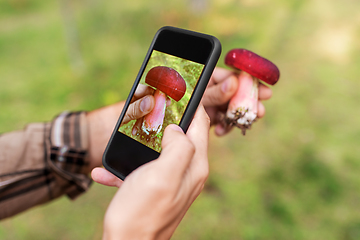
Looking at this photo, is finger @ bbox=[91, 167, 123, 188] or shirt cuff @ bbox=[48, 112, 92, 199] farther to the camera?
shirt cuff @ bbox=[48, 112, 92, 199]

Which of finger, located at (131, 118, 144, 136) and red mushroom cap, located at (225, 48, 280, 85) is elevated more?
red mushroom cap, located at (225, 48, 280, 85)

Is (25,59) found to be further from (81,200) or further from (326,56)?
(326,56)

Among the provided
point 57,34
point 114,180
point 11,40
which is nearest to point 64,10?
point 57,34

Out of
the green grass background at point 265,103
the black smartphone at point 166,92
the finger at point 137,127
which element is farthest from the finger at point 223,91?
the green grass background at point 265,103

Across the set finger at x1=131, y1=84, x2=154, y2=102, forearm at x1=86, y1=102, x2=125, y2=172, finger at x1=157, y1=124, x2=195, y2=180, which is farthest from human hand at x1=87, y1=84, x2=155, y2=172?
finger at x1=157, y1=124, x2=195, y2=180

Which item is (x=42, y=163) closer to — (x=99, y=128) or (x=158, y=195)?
(x=99, y=128)

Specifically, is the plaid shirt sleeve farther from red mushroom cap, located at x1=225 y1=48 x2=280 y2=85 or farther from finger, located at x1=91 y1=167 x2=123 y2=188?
red mushroom cap, located at x1=225 y1=48 x2=280 y2=85
